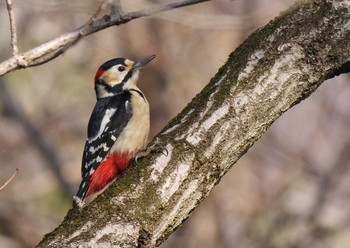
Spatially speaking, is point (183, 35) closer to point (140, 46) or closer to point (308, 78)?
point (140, 46)

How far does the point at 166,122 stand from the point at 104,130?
3.25 meters

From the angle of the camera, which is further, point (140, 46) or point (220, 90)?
point (140, 46)

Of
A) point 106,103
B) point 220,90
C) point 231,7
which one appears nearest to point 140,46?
point 231,7

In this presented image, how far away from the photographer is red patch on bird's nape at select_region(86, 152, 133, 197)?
4738 millimetres

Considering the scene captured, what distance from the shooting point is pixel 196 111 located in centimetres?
347

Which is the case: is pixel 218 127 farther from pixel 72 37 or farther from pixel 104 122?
pixel 104 122

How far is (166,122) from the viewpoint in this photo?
324 inches

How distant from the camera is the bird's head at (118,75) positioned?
213 inches

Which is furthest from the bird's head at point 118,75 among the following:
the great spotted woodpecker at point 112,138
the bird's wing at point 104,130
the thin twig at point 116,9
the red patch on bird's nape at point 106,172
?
the thin twig at point 116,9

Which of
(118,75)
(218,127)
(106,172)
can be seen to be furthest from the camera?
(118,75)

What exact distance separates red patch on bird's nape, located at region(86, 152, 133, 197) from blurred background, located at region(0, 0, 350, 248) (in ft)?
8.04

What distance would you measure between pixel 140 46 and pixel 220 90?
16.2 ft

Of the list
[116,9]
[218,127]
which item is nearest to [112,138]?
[116,9]

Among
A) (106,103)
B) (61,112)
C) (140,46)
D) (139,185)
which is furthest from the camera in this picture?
(61,112)
